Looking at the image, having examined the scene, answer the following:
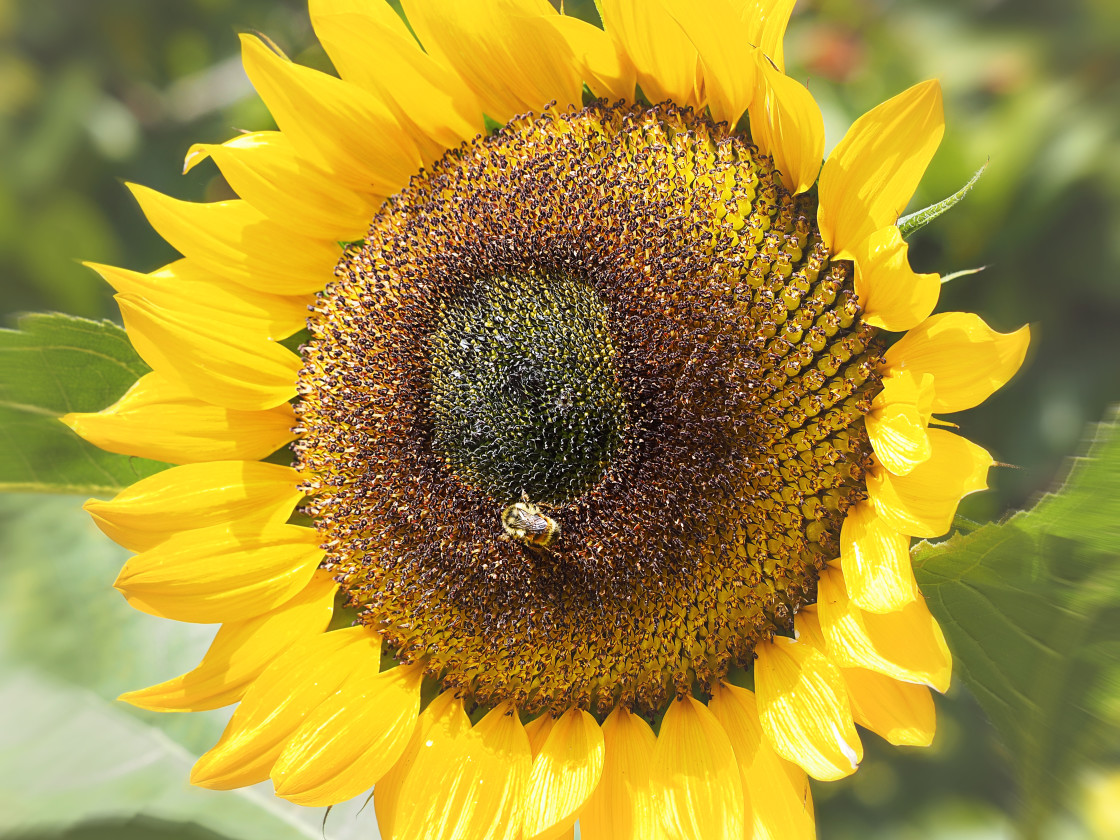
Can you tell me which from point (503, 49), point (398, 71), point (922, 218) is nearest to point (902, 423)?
point (922, 218)

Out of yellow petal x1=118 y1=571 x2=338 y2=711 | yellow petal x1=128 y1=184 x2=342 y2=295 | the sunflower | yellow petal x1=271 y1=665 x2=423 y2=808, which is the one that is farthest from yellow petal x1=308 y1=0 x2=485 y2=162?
yellow petal x1=271 y1=665 x2=423 y2=808

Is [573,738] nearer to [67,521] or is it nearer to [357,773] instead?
[357,773]

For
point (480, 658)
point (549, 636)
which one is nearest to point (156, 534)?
point (480, 658)

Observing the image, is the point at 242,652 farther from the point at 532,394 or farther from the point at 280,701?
the point at 532,394

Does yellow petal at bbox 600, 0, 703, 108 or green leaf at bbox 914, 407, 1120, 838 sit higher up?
yellow petal at bbox 600, 0, 703, 108

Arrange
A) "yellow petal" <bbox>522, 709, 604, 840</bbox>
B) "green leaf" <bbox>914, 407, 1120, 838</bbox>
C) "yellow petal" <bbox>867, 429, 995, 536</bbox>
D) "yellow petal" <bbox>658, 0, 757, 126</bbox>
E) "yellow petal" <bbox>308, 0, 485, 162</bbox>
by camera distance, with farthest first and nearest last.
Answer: "yellow petal" <bbox>308, 0, 485, 162</bbox> < "yellow petal" <bbox>522, 709, 604, 840</bbox> < "yellow petal" <bbox>658, 0, 757, 126</bbox> < "yellow petal" <bbox>867, 429, 995, 536</bbox> < "green leaf" <bbox>914, 407, 1120, 838</bbox>

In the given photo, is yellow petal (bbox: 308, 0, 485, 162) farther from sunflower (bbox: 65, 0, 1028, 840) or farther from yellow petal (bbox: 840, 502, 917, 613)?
yellow petal (bbox: 840, 502, 917, 613)
